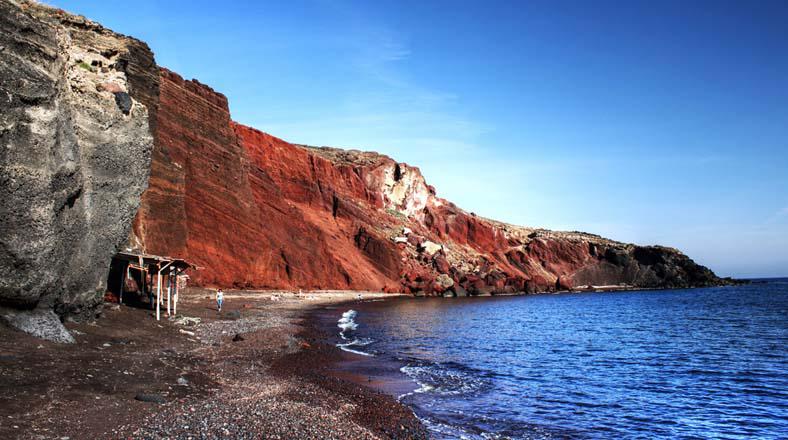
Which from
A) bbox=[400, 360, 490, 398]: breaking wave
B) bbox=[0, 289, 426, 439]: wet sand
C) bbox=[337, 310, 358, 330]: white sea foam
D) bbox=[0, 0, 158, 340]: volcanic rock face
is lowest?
bbox=[400, 360, 490, 398]: breaking wave

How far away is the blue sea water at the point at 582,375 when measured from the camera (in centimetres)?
1529

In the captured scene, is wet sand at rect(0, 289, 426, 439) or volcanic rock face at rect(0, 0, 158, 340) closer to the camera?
wet sand at rect(0, 289, 426, 439)

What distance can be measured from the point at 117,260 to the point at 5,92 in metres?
13.6

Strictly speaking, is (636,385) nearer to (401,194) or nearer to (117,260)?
(117,260)

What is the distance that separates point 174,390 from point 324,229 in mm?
59846

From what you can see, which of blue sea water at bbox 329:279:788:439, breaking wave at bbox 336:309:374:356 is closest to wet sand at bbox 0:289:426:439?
blue sea water at bbox 329:279:788:439

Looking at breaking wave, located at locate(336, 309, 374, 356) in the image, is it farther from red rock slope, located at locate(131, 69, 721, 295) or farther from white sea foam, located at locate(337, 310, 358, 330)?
red rock slope, located at locate(131, 69, 721, 295)

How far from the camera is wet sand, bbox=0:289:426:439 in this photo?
10023mm

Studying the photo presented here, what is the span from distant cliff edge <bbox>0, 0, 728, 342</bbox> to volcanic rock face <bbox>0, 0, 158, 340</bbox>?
0.05 metres

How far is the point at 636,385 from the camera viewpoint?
21.0 meters

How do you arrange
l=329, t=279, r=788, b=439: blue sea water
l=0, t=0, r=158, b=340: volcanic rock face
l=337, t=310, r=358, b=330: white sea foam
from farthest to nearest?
l=337, t=310, r=358, b=330: white sea foam < l=329, t=279, r=788, b=439: blue sea water < l=0, t=0, r=158, b=340: volcanic rock face

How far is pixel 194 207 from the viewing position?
164ft

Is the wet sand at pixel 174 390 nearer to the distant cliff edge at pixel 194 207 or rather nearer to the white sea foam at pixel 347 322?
the distant cliff edge at pixel 194 207

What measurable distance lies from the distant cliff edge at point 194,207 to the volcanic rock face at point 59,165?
54 mm
